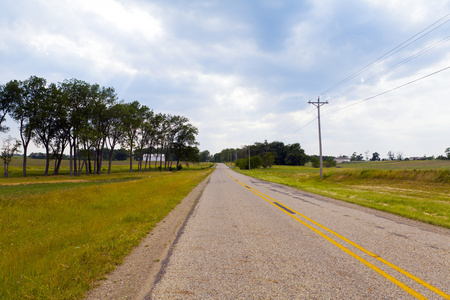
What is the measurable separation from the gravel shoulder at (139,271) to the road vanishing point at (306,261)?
0.14m

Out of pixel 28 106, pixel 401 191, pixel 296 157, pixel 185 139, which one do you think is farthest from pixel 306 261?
pixel 296 157

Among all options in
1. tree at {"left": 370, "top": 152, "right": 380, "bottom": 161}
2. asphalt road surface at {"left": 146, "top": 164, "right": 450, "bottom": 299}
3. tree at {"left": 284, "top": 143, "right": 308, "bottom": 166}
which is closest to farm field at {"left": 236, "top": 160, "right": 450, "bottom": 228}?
asphalt road surface at {"left": 146, "top": 164, "right": 450, "bottom": 299}

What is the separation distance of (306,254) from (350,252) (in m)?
0.92

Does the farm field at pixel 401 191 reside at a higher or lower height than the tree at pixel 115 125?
lower

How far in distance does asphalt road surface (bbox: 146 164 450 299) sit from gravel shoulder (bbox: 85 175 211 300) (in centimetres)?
18

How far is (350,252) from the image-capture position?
4.50 m

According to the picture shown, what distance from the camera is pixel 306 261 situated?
13.3 feet

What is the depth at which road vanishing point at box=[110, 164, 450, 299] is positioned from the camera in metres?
3.07

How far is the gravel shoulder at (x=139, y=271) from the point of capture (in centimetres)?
313

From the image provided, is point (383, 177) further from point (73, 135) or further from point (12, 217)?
point (73, 135)

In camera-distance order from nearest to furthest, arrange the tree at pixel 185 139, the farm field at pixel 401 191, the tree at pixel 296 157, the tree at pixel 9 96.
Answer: the farm field at pixel 401 191 → the tree at pixel 9 96 → the tree at pixel 185 139 → the tree at pixel 296 157

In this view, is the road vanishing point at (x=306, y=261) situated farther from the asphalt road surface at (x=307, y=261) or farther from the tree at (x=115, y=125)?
the tree at (x=115, y=125)

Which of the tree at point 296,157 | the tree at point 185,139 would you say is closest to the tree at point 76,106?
the tree at point 185,139

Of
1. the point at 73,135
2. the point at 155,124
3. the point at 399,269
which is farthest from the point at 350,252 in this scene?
the point at 155,124
